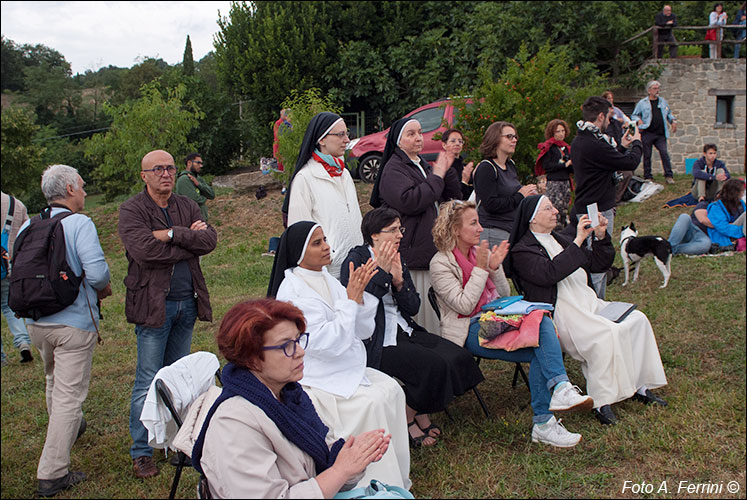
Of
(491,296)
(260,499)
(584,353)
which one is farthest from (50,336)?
(584,353)

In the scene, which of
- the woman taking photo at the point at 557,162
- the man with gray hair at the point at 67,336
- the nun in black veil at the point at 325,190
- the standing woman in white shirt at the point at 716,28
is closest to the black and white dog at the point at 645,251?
the woman taking photo at the point at 557,162

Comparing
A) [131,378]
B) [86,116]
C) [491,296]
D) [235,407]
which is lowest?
[131,378]

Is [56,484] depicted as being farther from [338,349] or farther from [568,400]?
[568,400]

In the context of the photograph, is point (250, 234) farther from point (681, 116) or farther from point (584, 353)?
point (681, 116)

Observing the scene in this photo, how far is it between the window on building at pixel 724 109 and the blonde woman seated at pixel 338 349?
18294 mm

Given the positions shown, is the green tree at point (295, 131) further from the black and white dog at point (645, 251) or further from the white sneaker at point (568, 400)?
the white sneaker at point (568, 400)

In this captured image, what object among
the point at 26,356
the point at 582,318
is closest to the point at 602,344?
the point at 582,318

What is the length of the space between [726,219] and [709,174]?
1.81 m

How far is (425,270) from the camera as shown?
16.0 feet

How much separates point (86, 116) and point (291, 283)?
146 ft

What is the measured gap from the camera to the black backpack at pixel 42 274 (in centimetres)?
377

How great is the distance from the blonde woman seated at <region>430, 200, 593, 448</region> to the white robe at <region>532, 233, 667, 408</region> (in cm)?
34

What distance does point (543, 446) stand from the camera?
413cm

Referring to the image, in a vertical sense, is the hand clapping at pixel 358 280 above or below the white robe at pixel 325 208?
below
